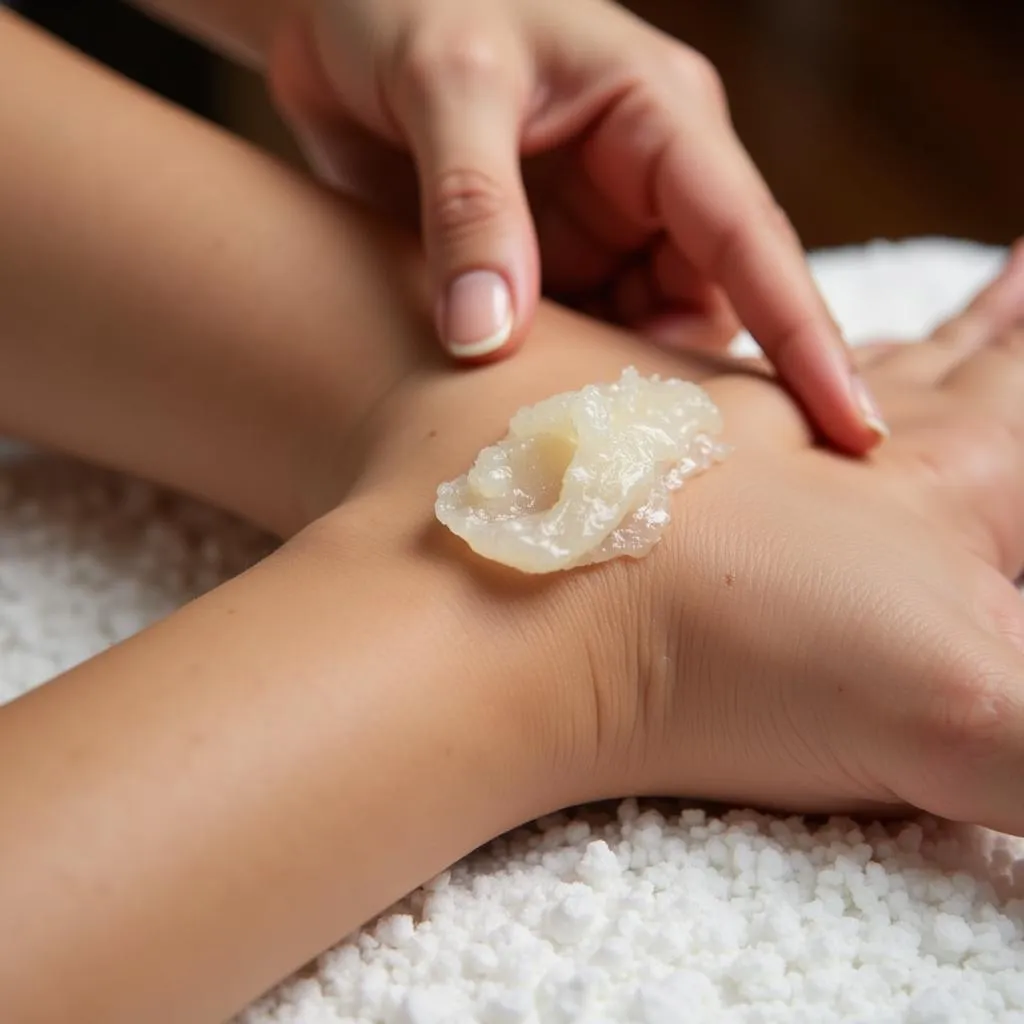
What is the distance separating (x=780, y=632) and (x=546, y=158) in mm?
522

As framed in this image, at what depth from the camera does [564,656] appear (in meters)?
0.63

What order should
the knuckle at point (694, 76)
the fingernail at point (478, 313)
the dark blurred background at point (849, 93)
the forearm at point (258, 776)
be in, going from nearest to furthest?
1. the forearm at point (258, 776)
2. the fingernail at point (478, 313)
3. the knuckle at point (694, 76)
4. the dark blurred background at point (849, 93)

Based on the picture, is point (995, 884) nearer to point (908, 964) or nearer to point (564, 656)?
point (908, 964)

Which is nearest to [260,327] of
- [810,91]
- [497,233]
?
[497,233]

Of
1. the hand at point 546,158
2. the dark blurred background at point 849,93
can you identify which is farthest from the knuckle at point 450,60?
the dark blurred background at point 849,93

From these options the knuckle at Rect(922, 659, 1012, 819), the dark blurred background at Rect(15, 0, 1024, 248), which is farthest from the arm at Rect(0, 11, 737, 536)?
the dark blurred background at Rect(15, 0, 1024, 248)

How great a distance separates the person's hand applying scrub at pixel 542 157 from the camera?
73 centimetres

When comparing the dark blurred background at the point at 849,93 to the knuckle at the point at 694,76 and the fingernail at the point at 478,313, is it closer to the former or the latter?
the knuckle at the point at 694,76

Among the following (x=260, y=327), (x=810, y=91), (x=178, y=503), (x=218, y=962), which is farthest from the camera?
(x=810, y=91)

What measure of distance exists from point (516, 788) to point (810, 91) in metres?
1.60

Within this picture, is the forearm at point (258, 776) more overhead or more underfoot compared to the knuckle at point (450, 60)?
more underfoot

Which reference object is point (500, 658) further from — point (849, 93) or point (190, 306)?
point (849, 93)

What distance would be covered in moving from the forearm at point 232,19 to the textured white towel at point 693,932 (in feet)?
1.71

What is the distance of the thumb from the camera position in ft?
2.37
